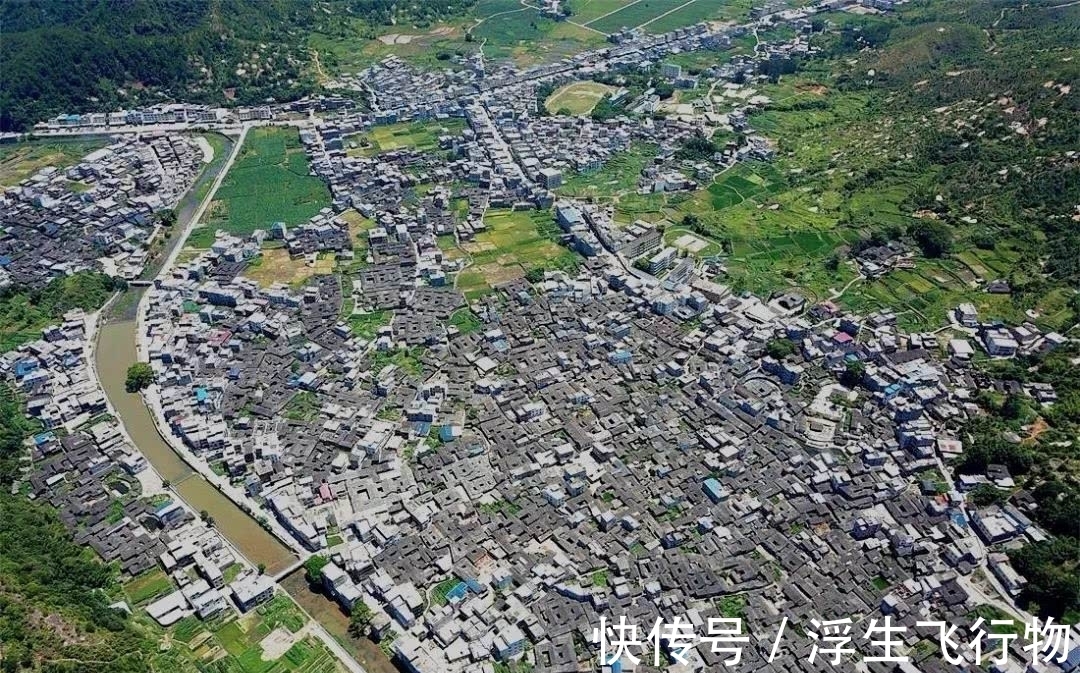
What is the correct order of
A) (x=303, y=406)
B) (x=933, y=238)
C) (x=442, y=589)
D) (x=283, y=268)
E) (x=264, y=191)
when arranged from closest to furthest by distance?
(x=442, y=589) < (x=303, y=406) < (x=933, y=238) < (x=283, y=268) < (x=264, y=191)

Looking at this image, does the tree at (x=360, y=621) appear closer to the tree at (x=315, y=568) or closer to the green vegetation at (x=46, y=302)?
the tree at (x=315, y=568)

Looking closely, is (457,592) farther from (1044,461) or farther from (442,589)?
(1044,461)

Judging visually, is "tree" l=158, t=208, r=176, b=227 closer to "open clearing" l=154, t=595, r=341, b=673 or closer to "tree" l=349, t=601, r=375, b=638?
"open clearing" l=154, t=595, r=341, b=673

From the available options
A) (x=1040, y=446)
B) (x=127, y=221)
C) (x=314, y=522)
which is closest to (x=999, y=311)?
(x=1040, y=446)

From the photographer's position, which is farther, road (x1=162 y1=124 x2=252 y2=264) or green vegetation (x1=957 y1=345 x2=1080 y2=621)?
road (x1=162 y1=124 x2=252 y2=264)

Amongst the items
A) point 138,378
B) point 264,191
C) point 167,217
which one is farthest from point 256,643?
point 264,191

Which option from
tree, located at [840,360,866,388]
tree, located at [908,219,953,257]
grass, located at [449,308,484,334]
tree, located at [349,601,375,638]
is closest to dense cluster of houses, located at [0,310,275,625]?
tree, located at [349,601,375,638]

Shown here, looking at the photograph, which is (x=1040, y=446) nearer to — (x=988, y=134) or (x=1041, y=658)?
(x=1041, y=658)
